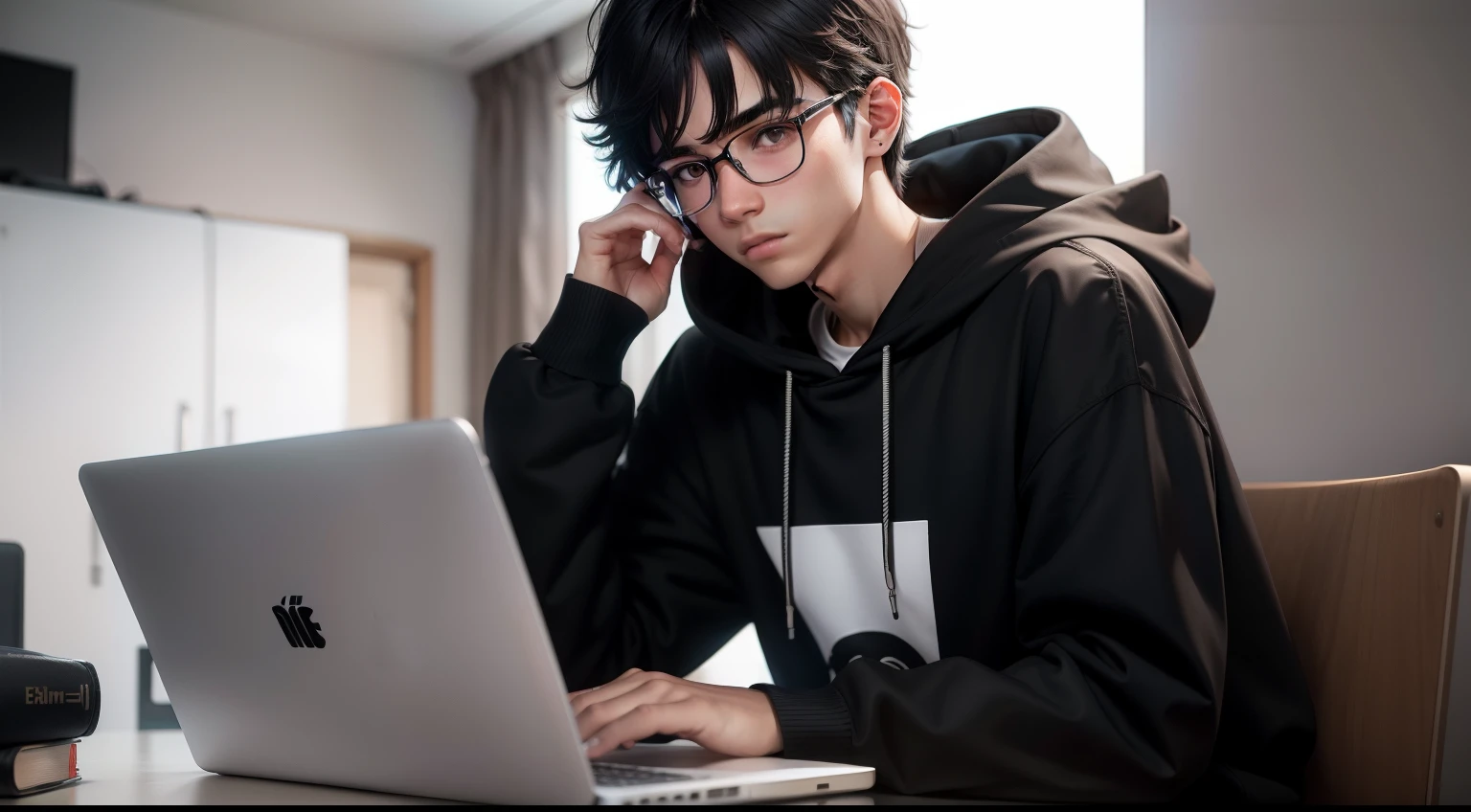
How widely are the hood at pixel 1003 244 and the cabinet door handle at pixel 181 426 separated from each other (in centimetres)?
225

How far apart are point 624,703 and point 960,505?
435 millimetres

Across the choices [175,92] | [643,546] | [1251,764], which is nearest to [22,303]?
[175,92]

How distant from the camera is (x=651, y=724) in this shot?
77cm

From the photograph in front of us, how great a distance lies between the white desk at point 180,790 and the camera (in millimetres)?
716

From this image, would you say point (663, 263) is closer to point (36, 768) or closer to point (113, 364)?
point (36, 768)

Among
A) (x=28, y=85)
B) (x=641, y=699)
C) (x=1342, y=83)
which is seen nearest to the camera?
(x=641, y=699)

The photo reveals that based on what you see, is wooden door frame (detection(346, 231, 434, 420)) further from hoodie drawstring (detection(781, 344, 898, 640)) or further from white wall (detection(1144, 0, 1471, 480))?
hoodie drawstring (detection(781, 344, 898, 640))

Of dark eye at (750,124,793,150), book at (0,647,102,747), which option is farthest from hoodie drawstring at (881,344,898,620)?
book at (0,647,102,747)

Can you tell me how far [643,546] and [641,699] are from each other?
60 cm

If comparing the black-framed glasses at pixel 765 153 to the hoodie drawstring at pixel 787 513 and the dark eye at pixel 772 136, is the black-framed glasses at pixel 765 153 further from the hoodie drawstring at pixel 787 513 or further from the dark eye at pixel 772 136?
the hoodie drawstring at pixel 787 513

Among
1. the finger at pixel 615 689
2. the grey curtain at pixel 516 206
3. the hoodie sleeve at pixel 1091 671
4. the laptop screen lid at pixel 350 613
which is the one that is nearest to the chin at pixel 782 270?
the hoodie sleeve at pixel 1091 671

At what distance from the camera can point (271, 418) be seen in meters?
3.38

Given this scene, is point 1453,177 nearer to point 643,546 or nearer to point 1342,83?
point 1342,83

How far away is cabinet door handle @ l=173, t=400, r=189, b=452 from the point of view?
10.3 ft
